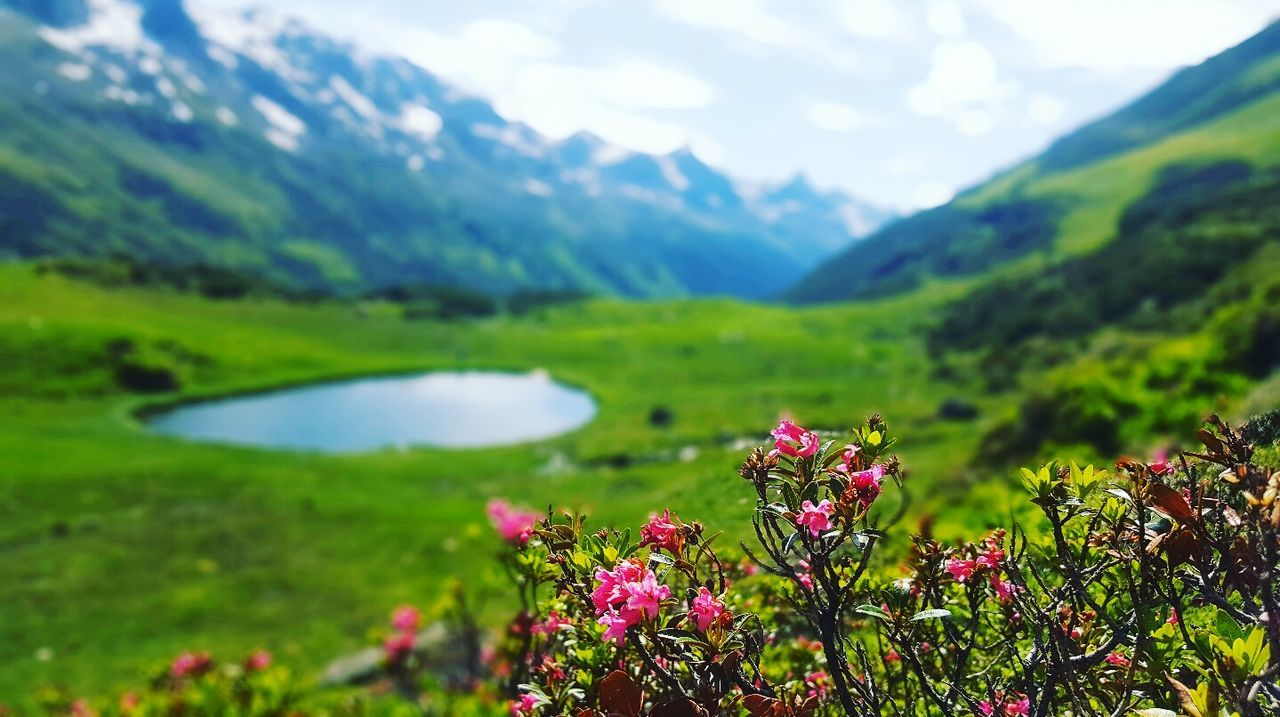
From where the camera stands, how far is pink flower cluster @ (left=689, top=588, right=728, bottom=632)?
110 inches

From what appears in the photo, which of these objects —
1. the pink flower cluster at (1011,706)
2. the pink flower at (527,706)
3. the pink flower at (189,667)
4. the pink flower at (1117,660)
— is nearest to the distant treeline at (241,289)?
the pink flower at (189,667)

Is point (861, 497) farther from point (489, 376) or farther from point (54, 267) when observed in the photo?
point (54, 267)

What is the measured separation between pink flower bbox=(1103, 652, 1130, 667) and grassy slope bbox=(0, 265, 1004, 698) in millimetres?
1764

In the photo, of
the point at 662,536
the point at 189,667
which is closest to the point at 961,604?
the point at 662,536

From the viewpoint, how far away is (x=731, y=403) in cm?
7219

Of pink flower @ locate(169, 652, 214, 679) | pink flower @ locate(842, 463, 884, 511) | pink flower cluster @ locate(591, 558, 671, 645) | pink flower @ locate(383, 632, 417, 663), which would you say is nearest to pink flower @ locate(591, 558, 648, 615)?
pink flower cluster @ locate(591, 558, 671, 645)

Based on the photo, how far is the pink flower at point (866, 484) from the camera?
280cm

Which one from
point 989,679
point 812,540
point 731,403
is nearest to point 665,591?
point 812,540

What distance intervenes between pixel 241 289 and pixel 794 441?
14482 cm

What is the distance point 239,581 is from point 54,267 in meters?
109

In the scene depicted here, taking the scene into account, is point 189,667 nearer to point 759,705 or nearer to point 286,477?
point 759,705

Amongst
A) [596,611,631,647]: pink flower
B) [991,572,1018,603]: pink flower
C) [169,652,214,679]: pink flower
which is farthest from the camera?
[169,652,214,679]: pink flower

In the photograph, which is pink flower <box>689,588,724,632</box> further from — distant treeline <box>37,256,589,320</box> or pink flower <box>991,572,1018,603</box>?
distant treeline <box>37,256,589,320</box>

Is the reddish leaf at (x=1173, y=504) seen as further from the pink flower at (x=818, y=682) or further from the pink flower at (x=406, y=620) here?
the pink flower at (x=406, y=620)
